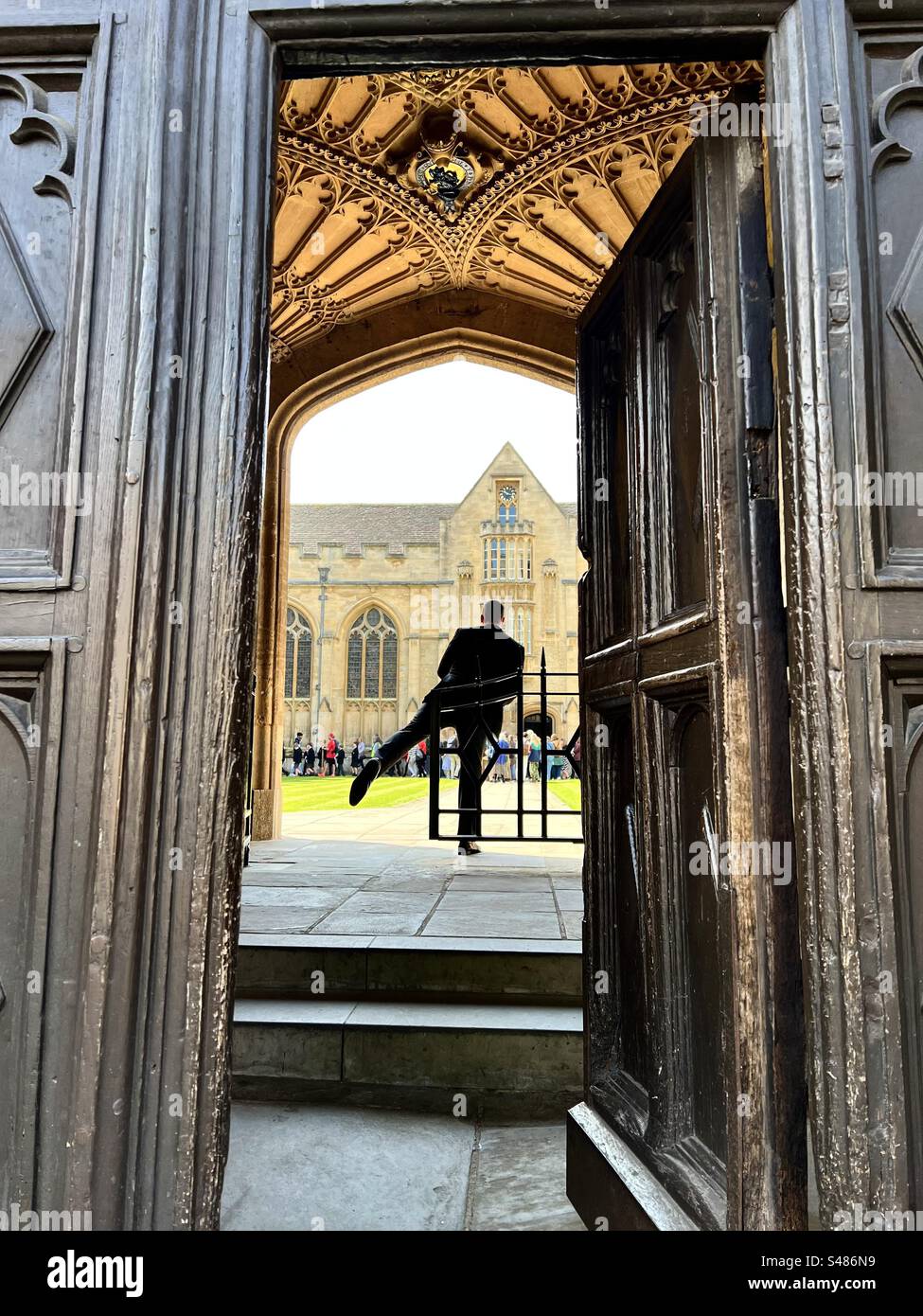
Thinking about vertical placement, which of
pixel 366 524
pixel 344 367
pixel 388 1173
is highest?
pixel 366 524

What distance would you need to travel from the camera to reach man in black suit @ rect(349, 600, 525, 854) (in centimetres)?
541

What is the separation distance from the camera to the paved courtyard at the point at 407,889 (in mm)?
3318

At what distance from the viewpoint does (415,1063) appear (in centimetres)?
264

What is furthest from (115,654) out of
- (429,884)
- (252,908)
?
(429,884)

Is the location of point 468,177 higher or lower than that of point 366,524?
lower

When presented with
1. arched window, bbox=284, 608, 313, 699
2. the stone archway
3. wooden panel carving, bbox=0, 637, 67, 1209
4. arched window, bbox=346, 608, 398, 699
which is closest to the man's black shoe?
the stone archway

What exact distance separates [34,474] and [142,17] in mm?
852

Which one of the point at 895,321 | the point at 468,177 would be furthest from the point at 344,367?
the point at 895,321

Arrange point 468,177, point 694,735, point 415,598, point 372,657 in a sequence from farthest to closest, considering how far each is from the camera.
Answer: point 415,598
point 372,657
point 468,177
point 694,735

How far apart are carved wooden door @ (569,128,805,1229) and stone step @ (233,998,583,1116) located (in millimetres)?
702

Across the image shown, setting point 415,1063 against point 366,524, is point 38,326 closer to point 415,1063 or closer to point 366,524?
point 415,1063

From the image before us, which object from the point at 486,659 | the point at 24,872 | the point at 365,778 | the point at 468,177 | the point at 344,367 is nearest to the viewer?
the point at 24,872

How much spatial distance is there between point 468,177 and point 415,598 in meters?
31.4
